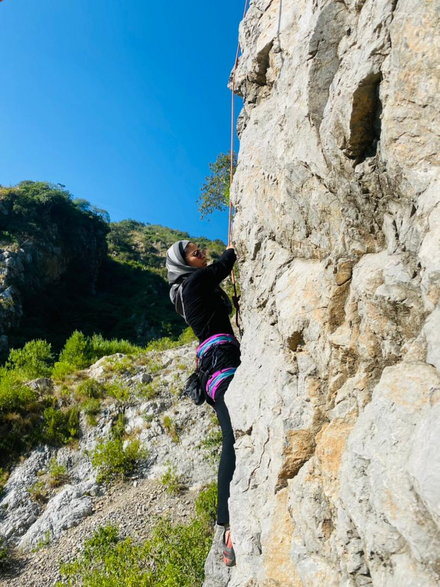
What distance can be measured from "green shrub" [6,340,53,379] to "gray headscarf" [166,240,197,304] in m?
8.45

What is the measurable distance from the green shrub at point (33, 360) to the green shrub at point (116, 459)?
4239 mm

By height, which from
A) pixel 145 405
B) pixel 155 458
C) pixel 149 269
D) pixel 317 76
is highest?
pixel 149 269

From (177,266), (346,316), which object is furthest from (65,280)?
(346,316)

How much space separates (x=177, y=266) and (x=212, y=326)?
2.63 ft

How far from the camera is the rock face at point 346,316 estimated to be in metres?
1.86

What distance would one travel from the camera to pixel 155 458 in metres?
8.04

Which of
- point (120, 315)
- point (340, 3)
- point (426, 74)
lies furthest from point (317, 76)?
point (120, 315)

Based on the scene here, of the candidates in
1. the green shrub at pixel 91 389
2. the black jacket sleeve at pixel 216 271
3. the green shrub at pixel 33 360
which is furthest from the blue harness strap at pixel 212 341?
the green shrub at pixel 33 360

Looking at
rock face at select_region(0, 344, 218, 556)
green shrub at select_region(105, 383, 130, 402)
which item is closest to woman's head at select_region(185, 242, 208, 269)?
rock face at select_region(0, 344, 218, 556)

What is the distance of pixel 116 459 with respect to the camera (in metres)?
7.95

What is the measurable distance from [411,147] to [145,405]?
27.0ft

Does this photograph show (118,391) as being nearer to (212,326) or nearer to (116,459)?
(116,459)

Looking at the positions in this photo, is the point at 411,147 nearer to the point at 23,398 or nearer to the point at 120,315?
the point at 23,398

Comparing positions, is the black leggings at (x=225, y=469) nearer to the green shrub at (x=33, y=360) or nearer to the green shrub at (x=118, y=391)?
the green shrub at (x=118, y=391)
